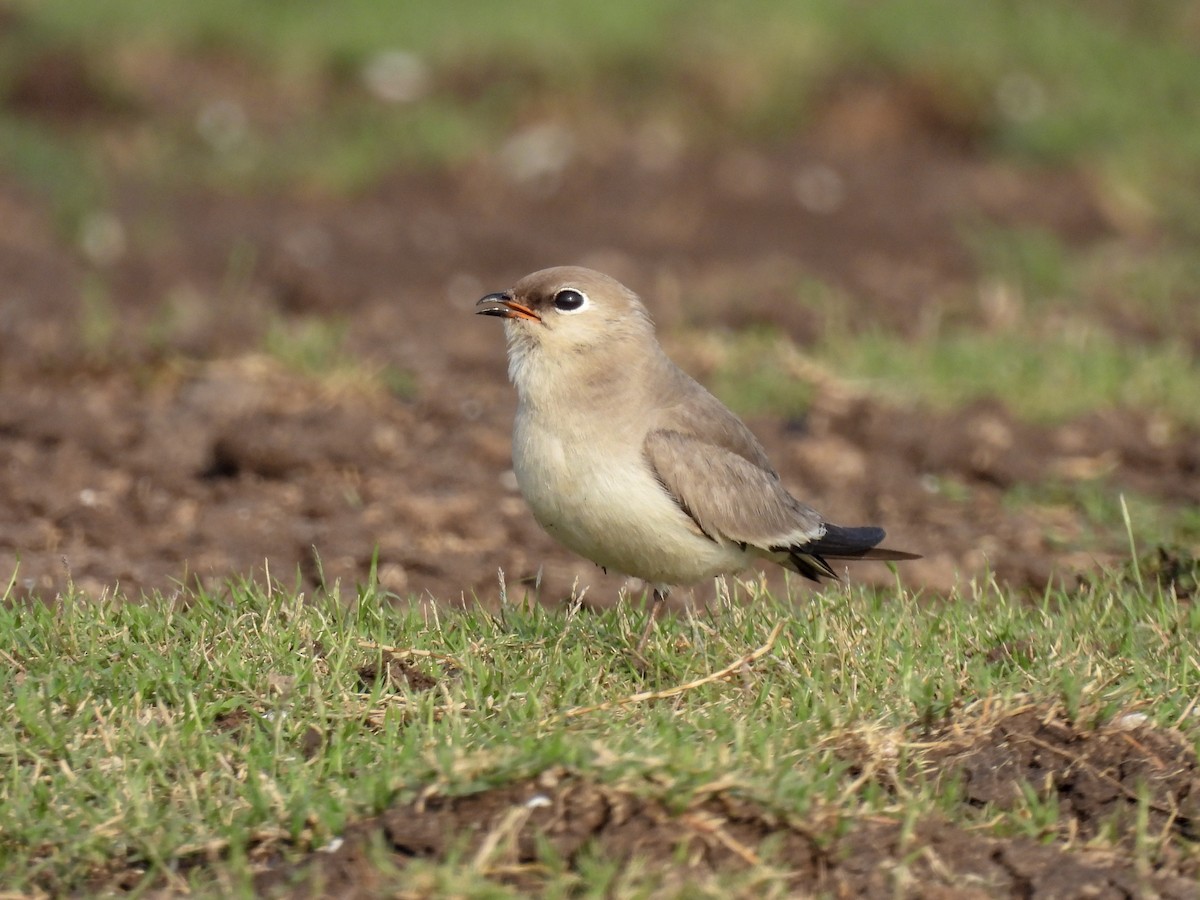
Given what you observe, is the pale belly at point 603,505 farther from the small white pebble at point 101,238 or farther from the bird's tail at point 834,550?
the small white pebble at point 101,238

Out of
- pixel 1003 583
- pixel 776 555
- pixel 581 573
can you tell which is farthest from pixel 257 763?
pixel 1003 583

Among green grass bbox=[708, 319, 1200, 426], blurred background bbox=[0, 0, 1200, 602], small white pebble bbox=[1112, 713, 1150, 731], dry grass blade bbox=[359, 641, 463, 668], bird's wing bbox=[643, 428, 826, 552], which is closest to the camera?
small white pebble bbox=[1112, 713, 1150, 731]

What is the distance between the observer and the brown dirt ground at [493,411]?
3.82 m

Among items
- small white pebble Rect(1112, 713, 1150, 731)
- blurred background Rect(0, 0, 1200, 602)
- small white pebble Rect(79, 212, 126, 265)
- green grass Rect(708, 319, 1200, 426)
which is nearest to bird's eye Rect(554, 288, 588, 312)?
blurred background Rect(0, 0, 1200, 602)

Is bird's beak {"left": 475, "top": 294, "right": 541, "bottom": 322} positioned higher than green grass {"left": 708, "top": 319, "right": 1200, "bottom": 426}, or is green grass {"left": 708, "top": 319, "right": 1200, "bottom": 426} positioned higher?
bird's beak {"left": 475, "top": 294, "right": 541, "bottom": 322}

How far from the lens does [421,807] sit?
3.73 meters

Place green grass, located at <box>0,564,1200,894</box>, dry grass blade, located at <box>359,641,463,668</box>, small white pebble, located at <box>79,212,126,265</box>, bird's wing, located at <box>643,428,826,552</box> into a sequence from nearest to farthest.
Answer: green grass, located at <box>0,564,1200,894</box>
dry grass blade, located at <box>359,641,463,668</box>
bird's wing, located at <box>643,428,826,552</box>
small white pebble, located at <box>79,212,126,265</box>

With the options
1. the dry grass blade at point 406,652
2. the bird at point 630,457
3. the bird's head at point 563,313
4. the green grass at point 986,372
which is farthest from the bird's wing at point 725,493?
the green grass at point 986,372

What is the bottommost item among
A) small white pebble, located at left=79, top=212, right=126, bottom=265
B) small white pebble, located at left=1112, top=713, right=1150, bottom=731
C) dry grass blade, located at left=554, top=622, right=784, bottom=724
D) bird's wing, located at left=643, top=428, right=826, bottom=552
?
small white pebble, located at left=1112, top=713, right=1150, bottom=731

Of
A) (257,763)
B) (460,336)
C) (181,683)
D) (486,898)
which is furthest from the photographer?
(460,336)

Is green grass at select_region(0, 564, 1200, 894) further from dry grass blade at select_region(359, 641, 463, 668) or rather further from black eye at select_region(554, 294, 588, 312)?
black eye at select_region(554, 294, 588, 312)

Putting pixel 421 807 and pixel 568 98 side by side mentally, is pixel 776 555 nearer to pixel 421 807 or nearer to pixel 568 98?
pixel 421 807

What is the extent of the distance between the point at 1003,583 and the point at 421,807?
10.1 ft

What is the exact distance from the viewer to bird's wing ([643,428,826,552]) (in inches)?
202
